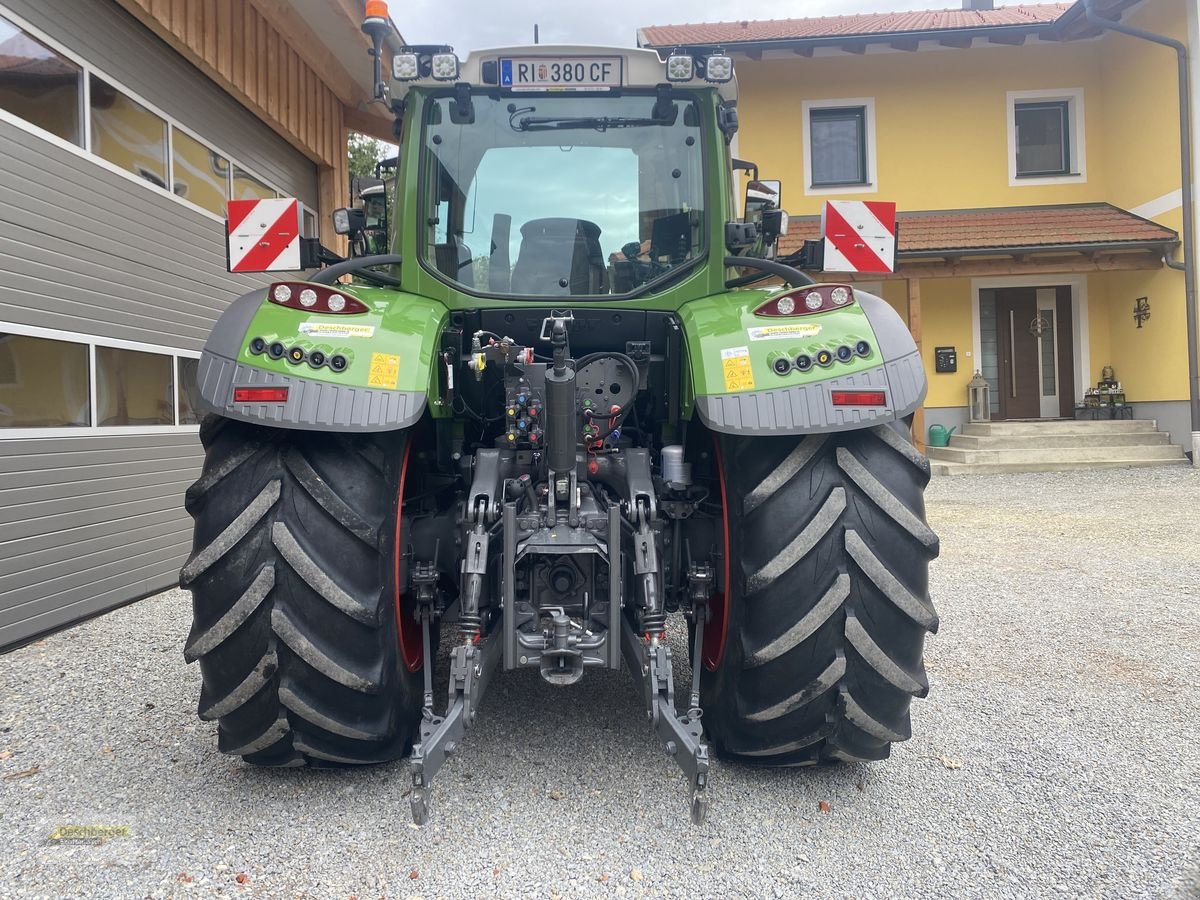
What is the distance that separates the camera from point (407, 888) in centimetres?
205

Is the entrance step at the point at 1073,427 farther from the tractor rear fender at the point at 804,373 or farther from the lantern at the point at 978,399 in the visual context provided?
the tractor rear fender at the point at 804,373

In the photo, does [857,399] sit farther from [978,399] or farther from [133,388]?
[978,399]

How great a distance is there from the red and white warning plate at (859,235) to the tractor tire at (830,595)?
1211mm

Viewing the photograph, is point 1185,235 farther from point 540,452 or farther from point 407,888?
point 407,888

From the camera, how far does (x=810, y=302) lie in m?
2.49

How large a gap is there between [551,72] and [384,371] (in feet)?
4.47

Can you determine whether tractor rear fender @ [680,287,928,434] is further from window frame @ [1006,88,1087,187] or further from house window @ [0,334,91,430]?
window frame @ [1006,88,1087,187]

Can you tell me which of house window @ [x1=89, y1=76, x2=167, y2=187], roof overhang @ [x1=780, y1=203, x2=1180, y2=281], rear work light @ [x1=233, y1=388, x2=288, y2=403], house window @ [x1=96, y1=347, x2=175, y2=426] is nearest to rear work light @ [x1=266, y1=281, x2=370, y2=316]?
rear work light @ [x1=233, y1=388, x2=288, y2=403]

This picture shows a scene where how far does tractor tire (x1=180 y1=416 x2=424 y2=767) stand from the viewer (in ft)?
7.48

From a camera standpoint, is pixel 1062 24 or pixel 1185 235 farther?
pixel 1062 24

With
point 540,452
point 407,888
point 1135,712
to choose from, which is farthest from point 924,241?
point 407,888

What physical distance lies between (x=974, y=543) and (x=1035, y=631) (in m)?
2.76

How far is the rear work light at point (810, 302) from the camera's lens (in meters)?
2.47

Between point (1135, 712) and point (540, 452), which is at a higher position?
point (540, 452)
